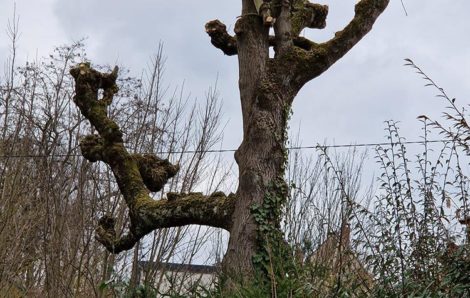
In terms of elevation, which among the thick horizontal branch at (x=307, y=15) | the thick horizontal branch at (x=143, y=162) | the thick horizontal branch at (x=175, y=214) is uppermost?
the thick horizontal branch at (x=307, y=15)

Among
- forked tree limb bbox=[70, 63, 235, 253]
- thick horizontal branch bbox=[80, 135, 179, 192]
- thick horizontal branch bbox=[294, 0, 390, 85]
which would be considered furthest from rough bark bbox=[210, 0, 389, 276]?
thick horizontal branch bbox=[80, 135, 179, 192]

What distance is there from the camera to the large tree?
7.98 metres

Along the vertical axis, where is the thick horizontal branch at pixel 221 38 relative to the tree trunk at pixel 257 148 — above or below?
above

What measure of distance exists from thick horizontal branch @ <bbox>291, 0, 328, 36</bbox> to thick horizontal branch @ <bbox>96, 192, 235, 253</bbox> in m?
2.17

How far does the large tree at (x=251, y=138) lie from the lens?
7977mm

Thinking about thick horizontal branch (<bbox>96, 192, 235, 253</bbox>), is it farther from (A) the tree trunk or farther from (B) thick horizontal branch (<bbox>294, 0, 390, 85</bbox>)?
(B) thick horizontal branch (<bbox>294, 0, 390, 85</bbox>)

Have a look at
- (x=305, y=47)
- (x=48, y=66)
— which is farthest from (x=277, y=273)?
(x=48, y=66)

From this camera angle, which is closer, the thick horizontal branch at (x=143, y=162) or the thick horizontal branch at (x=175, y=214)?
the thick horizontal branch at (x=175, y=214)

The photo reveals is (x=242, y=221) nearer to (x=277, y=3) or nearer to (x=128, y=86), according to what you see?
(x=277, y=3)

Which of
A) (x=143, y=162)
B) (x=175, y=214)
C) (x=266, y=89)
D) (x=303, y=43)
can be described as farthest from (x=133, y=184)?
(x=303, y=43)

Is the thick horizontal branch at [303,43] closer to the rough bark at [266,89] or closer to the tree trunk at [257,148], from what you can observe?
the rough bark at [266,89]

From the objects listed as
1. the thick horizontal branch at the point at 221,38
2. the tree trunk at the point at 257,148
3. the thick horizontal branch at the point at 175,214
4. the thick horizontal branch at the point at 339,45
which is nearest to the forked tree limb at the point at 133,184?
the thick horizontal branch at the point at 175,214

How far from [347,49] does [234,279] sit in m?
3.14

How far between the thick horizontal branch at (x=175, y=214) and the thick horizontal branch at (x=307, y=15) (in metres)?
2.17
